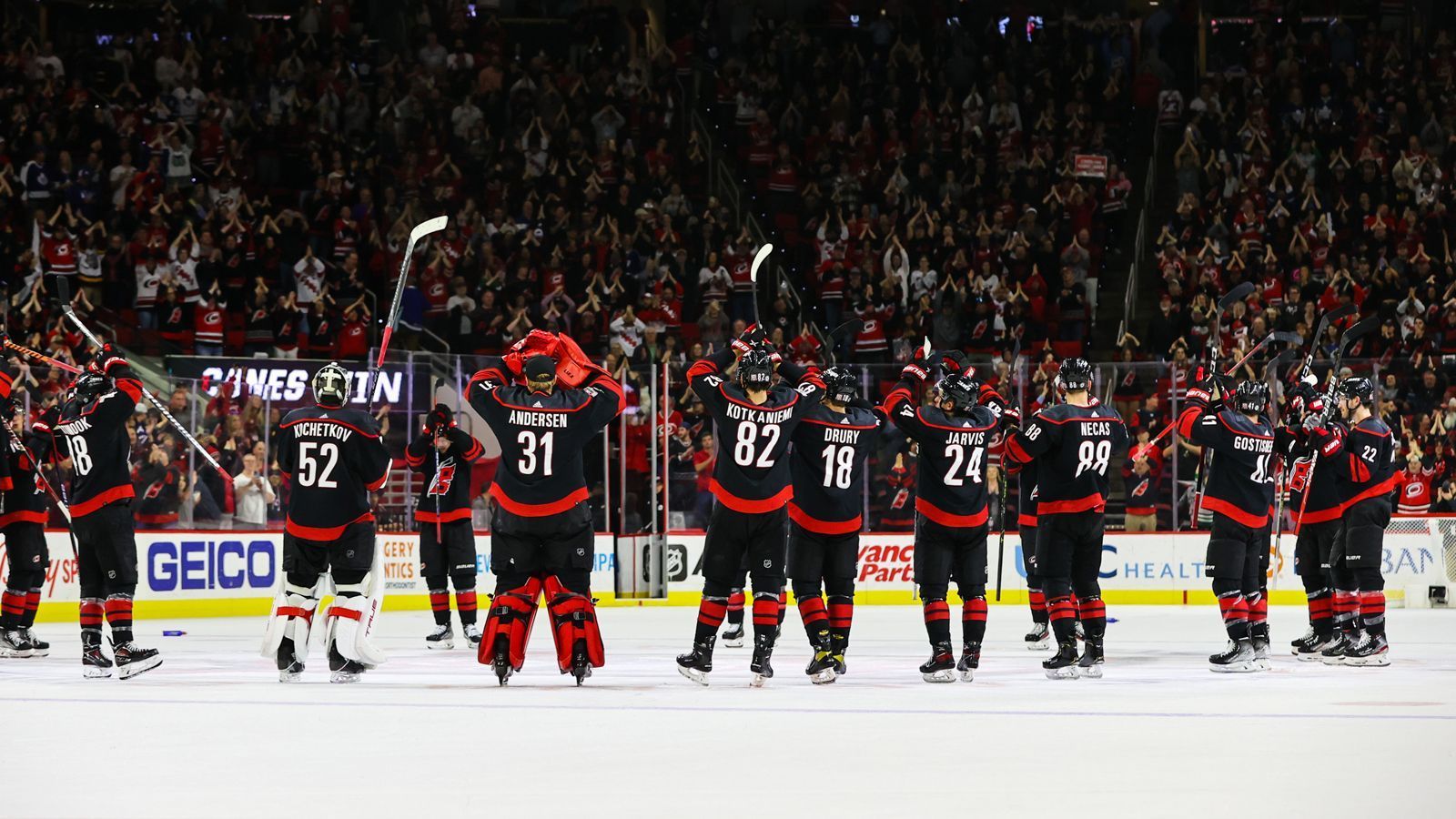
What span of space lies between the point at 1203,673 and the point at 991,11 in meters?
18.5

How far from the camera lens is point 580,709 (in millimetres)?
9164

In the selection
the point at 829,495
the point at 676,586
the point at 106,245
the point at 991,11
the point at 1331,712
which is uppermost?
the point at 991,11

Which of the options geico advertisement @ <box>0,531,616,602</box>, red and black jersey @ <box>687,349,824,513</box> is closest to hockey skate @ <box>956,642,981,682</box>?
red and black jersey @ <box>687,349,824,513</box>

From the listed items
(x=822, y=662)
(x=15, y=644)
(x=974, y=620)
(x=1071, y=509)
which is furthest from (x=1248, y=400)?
(x=15, y=644)

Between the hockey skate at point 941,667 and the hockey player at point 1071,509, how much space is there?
0.68m

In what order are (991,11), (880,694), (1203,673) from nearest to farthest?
(880,694) < (1203,673) < (991,11)

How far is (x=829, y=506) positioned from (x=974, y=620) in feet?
3.49

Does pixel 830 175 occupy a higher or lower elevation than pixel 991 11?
lower

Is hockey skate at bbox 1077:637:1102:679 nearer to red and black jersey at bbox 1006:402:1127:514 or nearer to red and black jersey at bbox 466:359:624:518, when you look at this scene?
red and black jersey at bbox 1006:402:1127:514

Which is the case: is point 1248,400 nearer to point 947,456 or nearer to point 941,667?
point 947,456

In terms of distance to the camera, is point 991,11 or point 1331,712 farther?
point 991,11

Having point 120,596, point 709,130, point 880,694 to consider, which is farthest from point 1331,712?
point 709,130

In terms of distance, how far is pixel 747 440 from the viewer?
1067 centimetres

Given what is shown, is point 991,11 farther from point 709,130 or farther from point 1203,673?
point 1203,673
